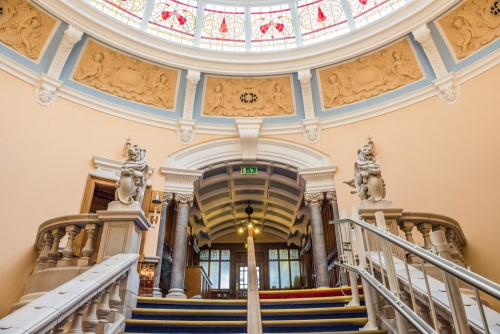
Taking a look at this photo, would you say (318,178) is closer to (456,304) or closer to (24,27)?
(456,304)

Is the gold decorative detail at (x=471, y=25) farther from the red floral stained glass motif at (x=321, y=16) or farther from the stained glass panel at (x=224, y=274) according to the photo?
the stained glass panel at (x=224, y=274)

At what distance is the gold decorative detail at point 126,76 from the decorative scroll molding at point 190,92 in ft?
1.24

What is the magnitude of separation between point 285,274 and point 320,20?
36.5ft

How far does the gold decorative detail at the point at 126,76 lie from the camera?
9281 mm

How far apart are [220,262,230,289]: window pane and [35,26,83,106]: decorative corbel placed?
11016mm

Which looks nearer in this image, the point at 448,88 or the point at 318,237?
the point at 448,88

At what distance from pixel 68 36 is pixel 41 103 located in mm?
1835

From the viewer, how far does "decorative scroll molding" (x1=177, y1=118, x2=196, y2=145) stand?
10039mm

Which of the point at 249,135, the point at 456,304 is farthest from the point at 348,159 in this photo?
the point at 456,304

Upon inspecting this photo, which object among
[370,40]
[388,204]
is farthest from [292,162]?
[388,204]

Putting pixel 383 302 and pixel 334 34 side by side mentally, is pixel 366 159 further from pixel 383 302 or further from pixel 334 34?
pixel 334 34

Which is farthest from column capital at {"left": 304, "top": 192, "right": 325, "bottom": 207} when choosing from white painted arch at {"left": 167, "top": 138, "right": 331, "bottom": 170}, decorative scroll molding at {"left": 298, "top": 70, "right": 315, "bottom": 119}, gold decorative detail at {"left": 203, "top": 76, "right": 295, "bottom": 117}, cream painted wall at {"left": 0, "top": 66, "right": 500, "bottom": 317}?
gold decorative detail at {"left": 203, "top": 76, "right": 295, "bottom": 117}

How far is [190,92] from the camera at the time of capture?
10320 mm

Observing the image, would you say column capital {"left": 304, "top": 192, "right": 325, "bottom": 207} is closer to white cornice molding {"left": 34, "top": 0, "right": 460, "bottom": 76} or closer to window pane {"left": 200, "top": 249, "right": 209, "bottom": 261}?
white cornice molding {"left": 34, "top": 0, "right": 460, "bottom": 76}
